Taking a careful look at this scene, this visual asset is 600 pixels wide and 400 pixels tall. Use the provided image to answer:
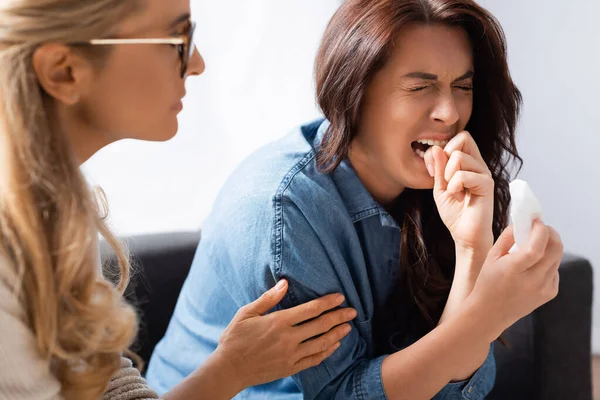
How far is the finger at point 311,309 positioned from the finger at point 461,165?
0.94 ft

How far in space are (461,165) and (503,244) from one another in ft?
0.51

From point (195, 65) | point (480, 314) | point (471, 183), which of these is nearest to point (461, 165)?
point (471, 183)

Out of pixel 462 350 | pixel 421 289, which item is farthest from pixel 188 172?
pixel 462 350

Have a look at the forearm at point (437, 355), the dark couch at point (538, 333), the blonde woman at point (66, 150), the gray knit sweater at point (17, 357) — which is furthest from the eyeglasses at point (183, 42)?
the dark couch at point (538, 333)

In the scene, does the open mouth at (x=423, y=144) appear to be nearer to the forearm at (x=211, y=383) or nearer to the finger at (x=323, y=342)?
the finger at (x=323, y=342)

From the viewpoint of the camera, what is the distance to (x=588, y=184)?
2.70 meters

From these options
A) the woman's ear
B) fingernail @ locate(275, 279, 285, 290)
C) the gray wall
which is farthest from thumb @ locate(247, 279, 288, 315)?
the gray wall

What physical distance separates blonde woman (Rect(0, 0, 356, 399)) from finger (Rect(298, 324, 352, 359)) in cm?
33

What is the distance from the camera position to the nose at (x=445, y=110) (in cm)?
130

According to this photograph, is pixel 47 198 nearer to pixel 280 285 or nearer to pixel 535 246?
pixel 280 285

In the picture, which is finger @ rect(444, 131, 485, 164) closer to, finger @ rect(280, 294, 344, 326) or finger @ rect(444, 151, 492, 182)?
finger @ rect(444, 151, 492, 182)

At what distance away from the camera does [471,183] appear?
4.29 ft

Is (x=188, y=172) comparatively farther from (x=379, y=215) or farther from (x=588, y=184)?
(x=588, y=184)

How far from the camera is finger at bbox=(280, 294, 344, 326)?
1.21m
